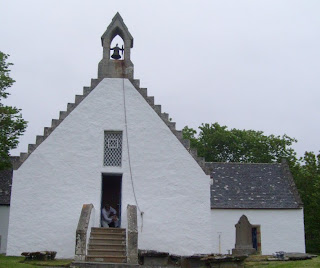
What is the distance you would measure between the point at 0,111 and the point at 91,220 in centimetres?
886

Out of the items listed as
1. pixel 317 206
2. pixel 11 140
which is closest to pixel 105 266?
pixel 11 140

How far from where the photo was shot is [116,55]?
75.9 feet

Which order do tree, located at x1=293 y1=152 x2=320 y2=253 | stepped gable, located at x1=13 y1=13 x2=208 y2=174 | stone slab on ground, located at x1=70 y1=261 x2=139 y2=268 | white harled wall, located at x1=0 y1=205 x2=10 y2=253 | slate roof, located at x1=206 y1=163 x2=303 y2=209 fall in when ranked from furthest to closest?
tree, located at x1=293 y1=152 x2=320 y2=253, slate roof, located at x1=206 y1=163 x2=303 y2=209, white harled wall, located at x1=0 y1=205 x2=10 y2=253, stepped gable, located at x1=13 y1=13 x2=208 y2=174, stone slab on ground, located at x1=70 y1=261 x2=139 y2=268

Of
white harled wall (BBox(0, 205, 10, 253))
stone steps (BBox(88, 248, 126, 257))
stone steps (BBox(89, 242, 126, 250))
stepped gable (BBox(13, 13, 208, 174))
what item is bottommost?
stone steps (BBox(88, 248, 126, 257))

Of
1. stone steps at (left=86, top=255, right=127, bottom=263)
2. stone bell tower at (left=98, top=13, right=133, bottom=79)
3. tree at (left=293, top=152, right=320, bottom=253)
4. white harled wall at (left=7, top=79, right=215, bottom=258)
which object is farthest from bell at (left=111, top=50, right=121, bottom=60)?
tree at (left=293, top=152, right=320, bottom=253)

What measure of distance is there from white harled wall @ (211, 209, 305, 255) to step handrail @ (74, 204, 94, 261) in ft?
42.8

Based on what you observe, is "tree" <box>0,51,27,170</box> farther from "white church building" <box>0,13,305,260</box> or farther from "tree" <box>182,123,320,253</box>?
"tree" <box>182,123,320,253</box>

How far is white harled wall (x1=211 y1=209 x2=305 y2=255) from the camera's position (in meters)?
30.4

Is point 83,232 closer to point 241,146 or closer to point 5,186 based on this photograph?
point 5,186

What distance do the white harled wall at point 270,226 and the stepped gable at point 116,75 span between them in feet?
33.7

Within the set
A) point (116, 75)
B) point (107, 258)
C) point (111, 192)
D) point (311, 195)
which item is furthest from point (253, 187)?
point (107, 258)

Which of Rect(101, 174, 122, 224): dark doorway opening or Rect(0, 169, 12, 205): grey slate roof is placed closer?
Rect(101, 174, 122, 224): dark doorway opening

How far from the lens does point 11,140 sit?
24.9 metres

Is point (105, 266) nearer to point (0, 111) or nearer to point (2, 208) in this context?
point (0, 111)
